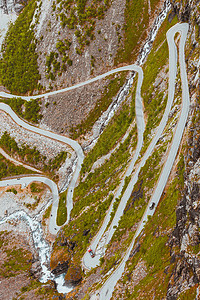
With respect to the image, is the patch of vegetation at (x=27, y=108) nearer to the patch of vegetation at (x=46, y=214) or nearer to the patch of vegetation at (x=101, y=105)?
the patch of vegetation at (x=101, y=105)

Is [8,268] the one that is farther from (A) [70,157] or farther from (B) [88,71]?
(B) [88,71]

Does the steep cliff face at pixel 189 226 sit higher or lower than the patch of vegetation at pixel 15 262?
higher

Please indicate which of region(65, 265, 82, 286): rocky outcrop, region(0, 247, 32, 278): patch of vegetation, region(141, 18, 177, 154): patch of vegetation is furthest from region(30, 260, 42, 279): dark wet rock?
region(141, 18, 177, 154): patch of vegetation

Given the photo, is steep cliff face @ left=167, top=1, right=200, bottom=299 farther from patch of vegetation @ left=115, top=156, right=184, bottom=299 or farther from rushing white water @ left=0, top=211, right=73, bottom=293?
rushing white water @ left=0, top=211, right=73, bottom=293

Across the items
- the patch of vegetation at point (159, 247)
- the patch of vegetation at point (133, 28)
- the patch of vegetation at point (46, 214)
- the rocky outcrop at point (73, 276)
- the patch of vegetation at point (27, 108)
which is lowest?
the rocky outcrop at point (73, 276)

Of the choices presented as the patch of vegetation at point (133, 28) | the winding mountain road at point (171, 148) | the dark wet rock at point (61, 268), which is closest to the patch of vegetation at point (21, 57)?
the patch of vegetation at point (133, 28)

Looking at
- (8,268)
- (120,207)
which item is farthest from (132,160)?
(8,268)

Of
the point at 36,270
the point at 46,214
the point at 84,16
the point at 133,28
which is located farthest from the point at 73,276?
the point at 84,16
